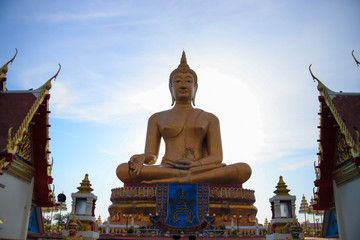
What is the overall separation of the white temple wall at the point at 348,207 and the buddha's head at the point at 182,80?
30.2ft

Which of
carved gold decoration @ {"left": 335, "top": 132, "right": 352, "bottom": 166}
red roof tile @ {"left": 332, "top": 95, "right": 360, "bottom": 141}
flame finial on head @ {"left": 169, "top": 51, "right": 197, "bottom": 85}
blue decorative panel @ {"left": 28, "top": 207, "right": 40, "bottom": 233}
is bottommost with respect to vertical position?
blue decorative panel @ {"left": 28, "top": 207, "right": 40, "bottom": 233}

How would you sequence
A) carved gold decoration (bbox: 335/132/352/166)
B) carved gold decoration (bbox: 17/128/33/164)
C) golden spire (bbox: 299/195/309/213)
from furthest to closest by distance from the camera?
golden spire (bbox: 299/195/309/213) → carved gold decoration (bbox: 17/128/33/164) → carved gold decoration (bbox: 335/132/352/166)

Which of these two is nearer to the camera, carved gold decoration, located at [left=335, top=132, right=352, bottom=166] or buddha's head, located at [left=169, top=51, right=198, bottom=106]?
carved gold decoration, located at [left=335, top=132, right=352, bottom=166]

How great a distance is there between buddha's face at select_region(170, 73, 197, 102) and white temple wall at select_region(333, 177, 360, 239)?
9.08 m

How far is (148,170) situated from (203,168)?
2.05 metres

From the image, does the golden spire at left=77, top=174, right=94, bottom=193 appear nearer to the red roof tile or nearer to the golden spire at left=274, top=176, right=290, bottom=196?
the golden spire at left=274, top=176, right=290, bottom=196

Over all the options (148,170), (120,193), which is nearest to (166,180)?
(148,170)

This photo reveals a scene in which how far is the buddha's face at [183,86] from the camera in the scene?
16062 millimetres

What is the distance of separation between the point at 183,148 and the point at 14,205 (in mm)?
8389

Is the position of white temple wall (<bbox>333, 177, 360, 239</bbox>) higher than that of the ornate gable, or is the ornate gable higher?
the ornate gable

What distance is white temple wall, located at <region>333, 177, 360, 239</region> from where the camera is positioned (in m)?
6.99

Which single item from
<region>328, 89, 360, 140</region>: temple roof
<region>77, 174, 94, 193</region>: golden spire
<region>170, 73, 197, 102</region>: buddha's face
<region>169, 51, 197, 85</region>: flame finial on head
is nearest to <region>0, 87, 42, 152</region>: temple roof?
<region>77, 174, 94, 193</region>: golden spire

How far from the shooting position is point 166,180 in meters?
13.2

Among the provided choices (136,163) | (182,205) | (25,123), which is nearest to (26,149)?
(25,123)
